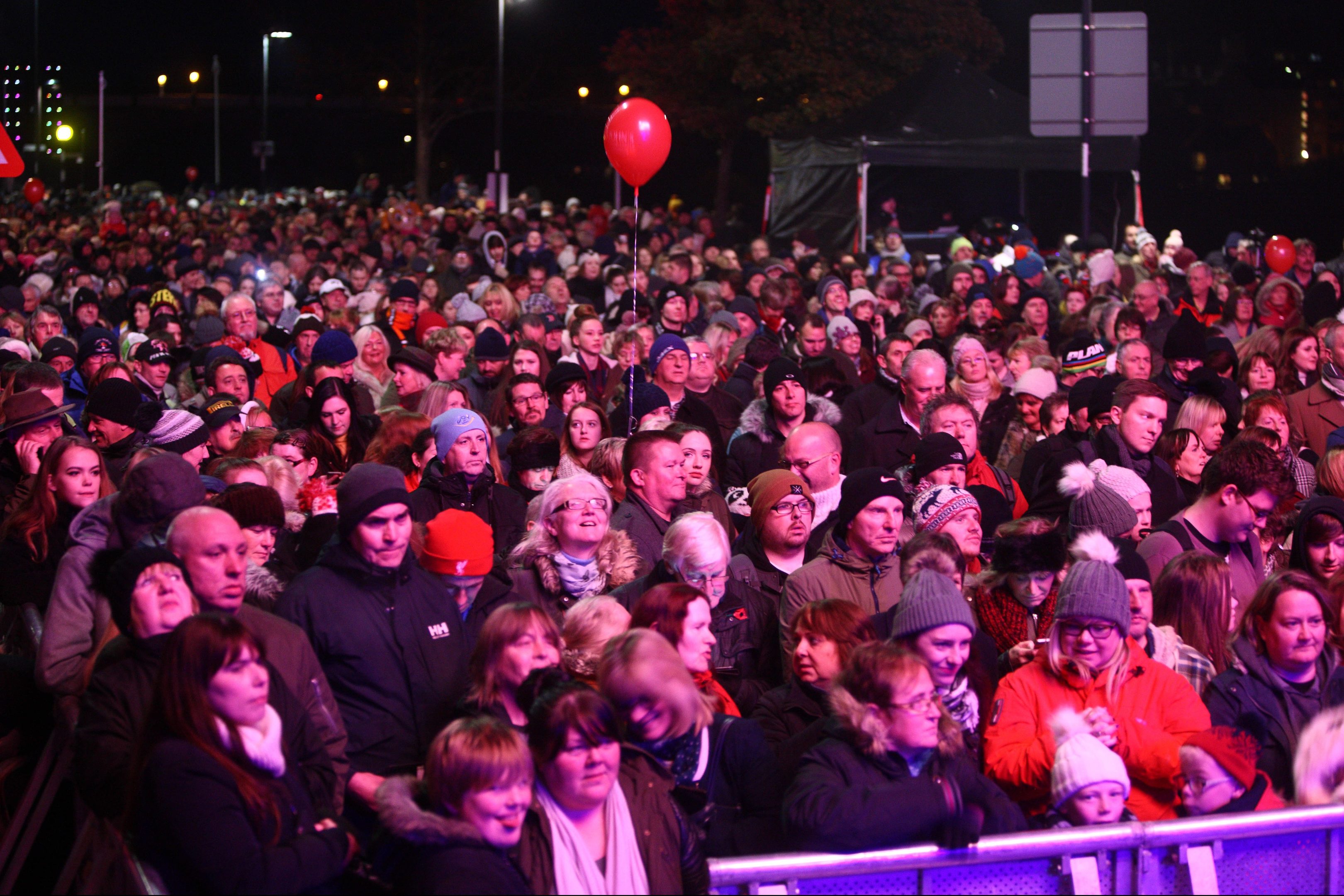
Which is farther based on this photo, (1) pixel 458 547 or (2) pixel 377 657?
(1) pixel 458 547

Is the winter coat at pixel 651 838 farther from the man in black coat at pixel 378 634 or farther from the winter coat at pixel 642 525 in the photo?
the winter coat at pixel 642 525

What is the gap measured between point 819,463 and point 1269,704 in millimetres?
2483

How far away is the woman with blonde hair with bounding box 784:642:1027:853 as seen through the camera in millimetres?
3674

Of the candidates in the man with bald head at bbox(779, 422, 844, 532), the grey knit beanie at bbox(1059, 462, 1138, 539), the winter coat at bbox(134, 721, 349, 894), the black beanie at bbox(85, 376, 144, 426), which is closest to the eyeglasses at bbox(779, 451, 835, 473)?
the man with bald head at bbox(779, 422, 844, 532)

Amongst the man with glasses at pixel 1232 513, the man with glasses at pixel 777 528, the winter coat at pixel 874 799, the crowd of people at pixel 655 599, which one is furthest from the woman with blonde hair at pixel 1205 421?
the winter coat at pixel 874 799

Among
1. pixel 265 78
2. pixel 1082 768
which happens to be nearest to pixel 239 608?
pixel 1082 768

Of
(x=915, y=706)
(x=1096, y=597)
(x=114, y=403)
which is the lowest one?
(x=915, y=706)

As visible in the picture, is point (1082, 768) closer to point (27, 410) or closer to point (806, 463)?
point (806, 463)

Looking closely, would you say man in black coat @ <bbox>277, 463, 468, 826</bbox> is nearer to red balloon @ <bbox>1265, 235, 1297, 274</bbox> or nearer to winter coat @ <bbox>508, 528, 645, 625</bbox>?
winter coat @ <bbox>508, 528, 645, 625</bbox>

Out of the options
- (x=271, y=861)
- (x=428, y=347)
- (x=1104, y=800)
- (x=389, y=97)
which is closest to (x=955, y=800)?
(x=1104, y=800)

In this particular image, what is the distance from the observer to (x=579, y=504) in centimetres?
536

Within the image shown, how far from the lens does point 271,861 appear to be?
340cm

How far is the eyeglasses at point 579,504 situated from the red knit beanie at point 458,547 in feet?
1.23

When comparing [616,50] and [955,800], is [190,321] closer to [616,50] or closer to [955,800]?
[955,800]
